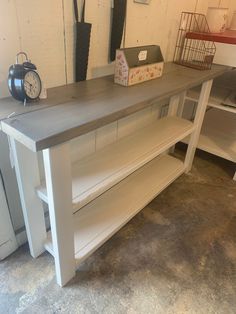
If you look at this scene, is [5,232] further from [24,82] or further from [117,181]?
[24,82]

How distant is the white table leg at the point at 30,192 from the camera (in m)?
0.98

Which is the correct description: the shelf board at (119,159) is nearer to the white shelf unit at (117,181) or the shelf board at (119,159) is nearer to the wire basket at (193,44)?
the white shelf unit at (117,181)

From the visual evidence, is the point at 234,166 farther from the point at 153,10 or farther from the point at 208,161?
the point at 153,10

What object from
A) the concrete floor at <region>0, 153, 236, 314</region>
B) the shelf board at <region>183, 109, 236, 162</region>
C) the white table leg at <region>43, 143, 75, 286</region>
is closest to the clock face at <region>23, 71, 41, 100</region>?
the white table leg at <region>43, 143, 75, 286</region>

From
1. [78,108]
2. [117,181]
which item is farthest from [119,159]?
[78,108]

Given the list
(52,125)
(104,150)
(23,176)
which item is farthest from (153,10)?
(23,176)

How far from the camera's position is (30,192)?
1.08m

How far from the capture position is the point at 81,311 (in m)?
1.08

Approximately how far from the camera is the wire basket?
1.64m

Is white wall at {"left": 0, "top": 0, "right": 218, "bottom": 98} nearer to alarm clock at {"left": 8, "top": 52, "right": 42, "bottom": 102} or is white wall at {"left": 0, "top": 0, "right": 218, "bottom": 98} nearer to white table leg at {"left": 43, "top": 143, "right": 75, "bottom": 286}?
alarm clock at {"left": 8, "top": 52, "right": 42, "bottom": 102}

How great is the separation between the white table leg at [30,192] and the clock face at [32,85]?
0.18m

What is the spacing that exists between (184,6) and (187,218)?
136 centimetres

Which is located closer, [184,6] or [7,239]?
[7,239]

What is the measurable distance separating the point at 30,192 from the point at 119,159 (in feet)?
1.54
